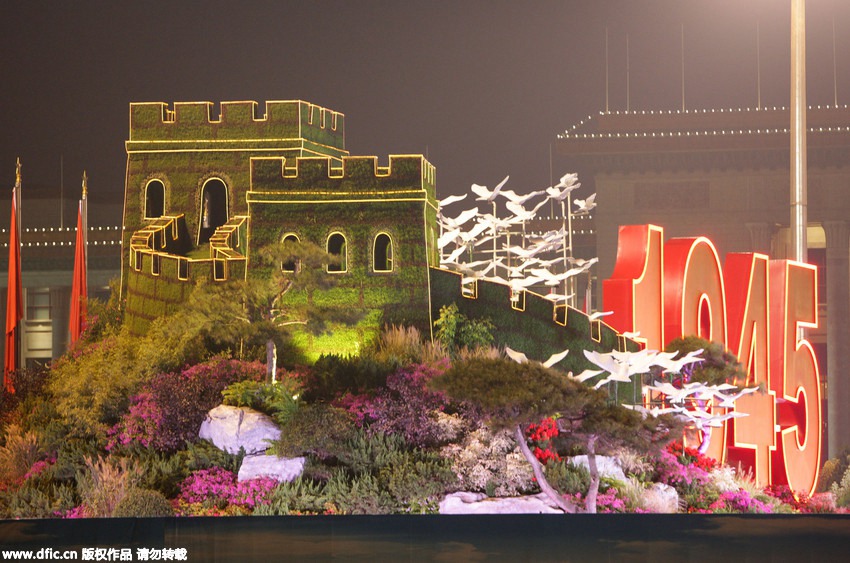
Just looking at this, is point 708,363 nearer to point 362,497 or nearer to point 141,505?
point 362,497

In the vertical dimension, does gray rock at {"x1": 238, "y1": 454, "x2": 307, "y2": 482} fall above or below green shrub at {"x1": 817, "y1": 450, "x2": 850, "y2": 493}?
above

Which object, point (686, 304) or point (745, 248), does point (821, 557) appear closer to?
point (686, 304)

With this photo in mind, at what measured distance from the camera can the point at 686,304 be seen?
108 ft

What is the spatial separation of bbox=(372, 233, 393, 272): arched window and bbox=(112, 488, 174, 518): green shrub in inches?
333

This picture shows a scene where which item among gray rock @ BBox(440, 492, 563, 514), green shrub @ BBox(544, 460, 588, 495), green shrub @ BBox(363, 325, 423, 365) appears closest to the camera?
gray rock @ BBox(440, 492, 563, 514)

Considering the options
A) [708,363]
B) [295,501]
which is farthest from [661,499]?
[295,501]

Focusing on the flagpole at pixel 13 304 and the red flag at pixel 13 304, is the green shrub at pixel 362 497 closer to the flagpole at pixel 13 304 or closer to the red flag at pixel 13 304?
the red flag at pixel 13 304

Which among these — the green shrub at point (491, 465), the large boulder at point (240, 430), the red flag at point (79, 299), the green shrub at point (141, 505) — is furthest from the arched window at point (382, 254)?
the red flag at point (79, 299)

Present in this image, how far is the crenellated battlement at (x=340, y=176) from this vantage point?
1188 inches

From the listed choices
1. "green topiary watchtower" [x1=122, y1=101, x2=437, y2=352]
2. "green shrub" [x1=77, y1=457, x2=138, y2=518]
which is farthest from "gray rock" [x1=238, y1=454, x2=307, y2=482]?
"green topiary watchtower" [x1=122, y1=101, x2=437, y2=352]

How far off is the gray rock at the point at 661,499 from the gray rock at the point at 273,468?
736cm

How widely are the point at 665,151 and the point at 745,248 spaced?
24.1ft

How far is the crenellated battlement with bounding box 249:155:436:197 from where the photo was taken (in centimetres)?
3019

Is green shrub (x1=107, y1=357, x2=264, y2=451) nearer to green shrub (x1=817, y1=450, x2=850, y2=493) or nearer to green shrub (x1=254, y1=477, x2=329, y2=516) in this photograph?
green shrub (x1=254, y1=477, x2=329, y2=516)
